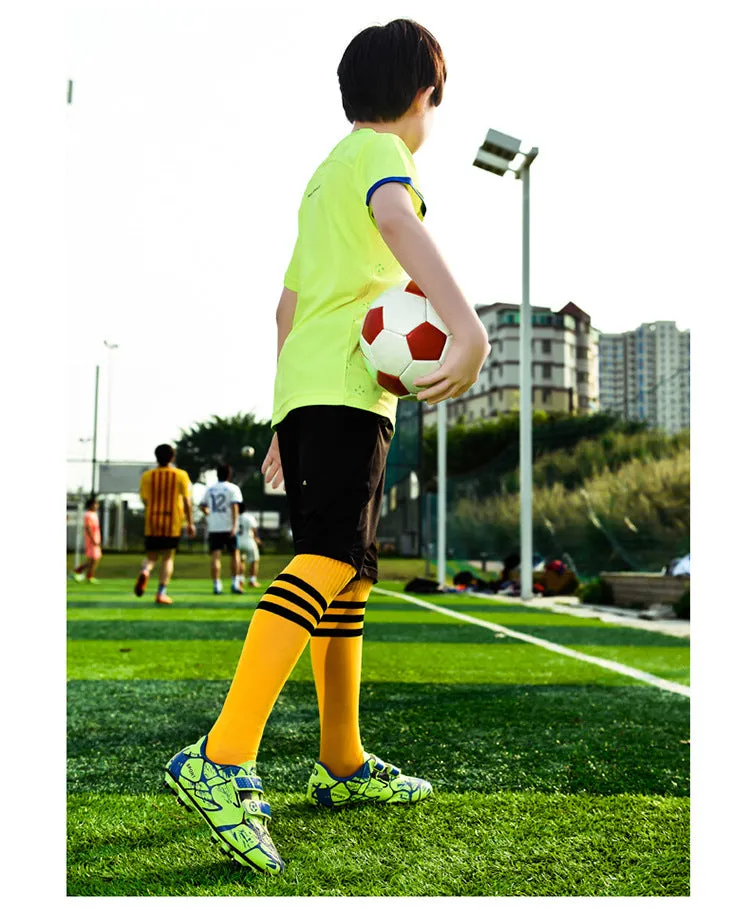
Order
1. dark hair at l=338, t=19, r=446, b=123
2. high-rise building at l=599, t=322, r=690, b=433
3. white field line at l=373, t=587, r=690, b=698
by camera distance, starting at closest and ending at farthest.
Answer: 1. dark hair at l=338, t=19, r=446, b=123
2. white field line at l=373, t=587, r=690, b=698
3. high-rise building at l=599, t=322, r=690, b=433

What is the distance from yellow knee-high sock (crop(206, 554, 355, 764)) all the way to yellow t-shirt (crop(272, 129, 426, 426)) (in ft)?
1.10

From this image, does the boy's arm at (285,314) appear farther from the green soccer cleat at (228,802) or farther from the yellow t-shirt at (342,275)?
the green soccer cleat at (228,802)

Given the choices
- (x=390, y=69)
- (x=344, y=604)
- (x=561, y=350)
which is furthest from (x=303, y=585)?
(x=561, y=350)

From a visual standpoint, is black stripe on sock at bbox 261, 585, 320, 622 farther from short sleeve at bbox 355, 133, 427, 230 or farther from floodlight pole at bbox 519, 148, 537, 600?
floodlight pole at bbox 519, 148, 537, 600

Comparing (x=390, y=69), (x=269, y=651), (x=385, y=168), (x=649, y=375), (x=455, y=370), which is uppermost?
(x=649, y=375)

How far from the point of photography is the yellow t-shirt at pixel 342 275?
181 cm

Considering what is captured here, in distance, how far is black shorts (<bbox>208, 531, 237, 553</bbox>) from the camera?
1102cm

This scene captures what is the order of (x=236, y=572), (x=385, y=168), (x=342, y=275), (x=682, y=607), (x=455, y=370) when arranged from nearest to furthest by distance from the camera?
→ (x=455, y=370), (x=385, y=168), (x=342, y=275), (x=682, y=607), (x=236, y=572)

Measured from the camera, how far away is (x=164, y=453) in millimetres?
9352

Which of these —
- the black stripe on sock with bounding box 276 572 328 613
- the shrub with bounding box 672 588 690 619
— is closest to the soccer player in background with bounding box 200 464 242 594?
the shrub with bounding box 672 588 690 619

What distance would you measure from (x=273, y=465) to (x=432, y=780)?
0.92m

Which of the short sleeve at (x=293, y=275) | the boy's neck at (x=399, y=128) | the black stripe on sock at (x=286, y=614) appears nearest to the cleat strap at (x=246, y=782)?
the black stripe on sock at (x=286, y=614)

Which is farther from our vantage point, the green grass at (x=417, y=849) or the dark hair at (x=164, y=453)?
the dark hair at (x=164, y=453)

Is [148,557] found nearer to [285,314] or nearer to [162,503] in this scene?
[162,503]
